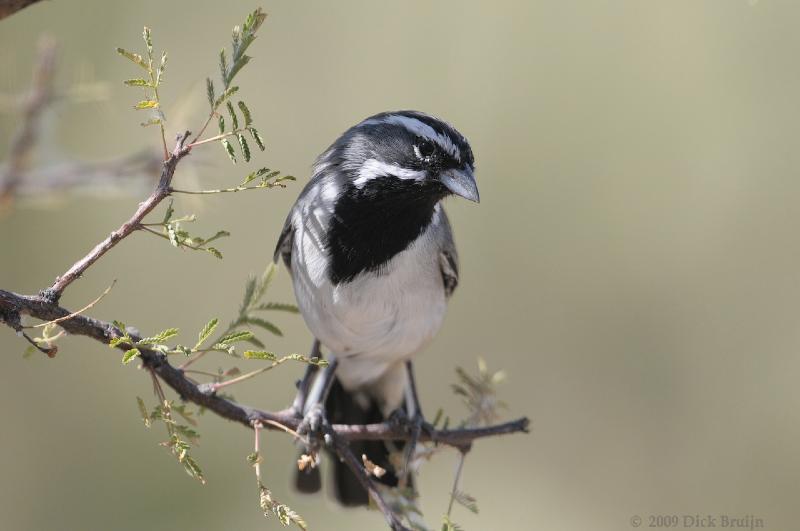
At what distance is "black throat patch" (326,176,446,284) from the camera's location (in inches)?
144

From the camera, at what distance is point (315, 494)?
4.78m

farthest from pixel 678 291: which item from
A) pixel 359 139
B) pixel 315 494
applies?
pixel 359 139

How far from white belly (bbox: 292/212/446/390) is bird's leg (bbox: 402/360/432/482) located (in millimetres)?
313

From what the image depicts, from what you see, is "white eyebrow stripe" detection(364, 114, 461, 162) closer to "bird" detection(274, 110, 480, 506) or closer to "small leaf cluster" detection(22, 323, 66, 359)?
"bird" detection(274, 110, 480, 506)

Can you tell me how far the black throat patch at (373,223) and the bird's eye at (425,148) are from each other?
0.13 meters

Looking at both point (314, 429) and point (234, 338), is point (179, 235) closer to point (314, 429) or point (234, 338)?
point (234, 338)

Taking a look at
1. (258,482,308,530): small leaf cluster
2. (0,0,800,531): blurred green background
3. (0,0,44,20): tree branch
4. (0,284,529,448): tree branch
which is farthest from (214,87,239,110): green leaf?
(0,0,800,531): blurred green background

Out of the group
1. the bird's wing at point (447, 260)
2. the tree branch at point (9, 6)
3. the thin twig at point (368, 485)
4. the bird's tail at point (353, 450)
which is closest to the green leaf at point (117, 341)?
the tree branch at point (9, 6)

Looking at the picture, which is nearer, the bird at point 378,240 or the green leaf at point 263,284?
the green leaf at point 263,284

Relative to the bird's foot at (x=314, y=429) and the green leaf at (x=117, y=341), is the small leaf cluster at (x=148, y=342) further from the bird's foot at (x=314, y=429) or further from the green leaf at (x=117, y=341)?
the bird's foot at (x=314, y=429)

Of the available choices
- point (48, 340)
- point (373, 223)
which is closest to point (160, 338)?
point (48, 340)

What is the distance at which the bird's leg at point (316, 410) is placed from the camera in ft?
12.3

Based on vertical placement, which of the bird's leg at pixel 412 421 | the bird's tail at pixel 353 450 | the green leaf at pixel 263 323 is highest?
the green leaf at pixel 263 323

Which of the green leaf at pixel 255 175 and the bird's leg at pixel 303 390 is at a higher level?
the green leaf at pixel 255 175
